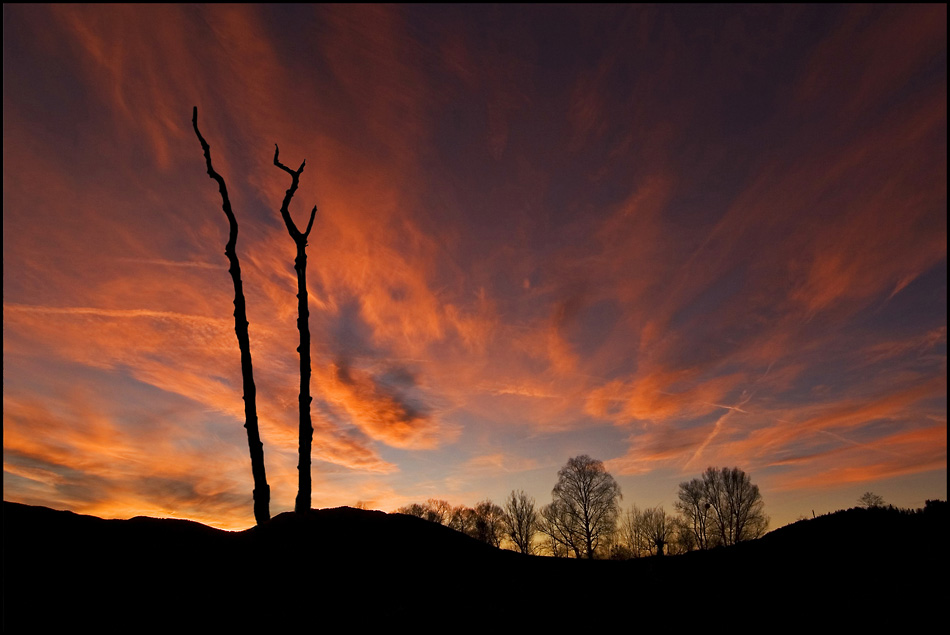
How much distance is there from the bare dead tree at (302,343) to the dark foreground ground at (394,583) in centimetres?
246

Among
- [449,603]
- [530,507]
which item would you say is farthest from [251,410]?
[530,507]

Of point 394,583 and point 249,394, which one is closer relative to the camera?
point 394,583

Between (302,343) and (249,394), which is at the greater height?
(302,343)

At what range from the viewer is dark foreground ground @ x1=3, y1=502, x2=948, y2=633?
6738 millimetres

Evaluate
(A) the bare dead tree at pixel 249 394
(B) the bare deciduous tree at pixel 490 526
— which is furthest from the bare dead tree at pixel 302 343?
(B) the bare deciduous tree at pixel 490 526

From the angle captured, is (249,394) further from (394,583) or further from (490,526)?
(490,526)

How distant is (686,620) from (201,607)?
8375mm

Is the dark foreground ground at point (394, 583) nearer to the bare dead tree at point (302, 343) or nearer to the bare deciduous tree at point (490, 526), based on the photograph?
the bare dead tree at point (302, 343)

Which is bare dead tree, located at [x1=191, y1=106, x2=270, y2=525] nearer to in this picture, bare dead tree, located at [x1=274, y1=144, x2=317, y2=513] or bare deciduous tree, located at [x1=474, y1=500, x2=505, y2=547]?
bare dead tree, located at [x1=274, y1=144, x2=317, y2=513]

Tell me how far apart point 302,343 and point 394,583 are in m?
8.75

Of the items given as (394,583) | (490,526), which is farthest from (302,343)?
(490,526)

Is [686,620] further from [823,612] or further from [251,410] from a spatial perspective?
[251,410]

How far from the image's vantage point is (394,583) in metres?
8.41

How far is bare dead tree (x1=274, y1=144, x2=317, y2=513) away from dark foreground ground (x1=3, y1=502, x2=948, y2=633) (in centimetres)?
246
